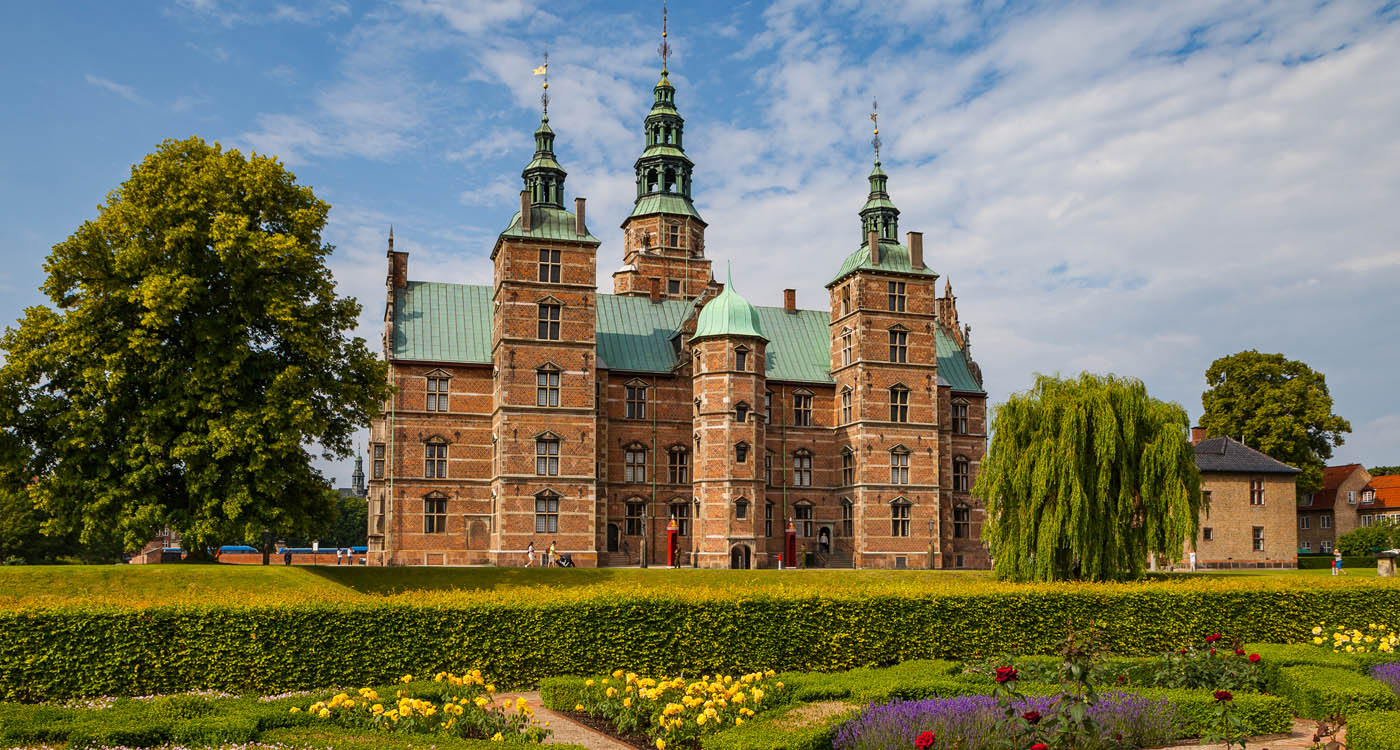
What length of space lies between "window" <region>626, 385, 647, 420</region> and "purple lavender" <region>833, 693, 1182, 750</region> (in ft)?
131

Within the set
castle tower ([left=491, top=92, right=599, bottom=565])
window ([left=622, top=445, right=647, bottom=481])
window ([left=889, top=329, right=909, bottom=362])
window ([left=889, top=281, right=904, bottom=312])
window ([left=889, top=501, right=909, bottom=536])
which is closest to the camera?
castle tower ([left=491, top=92, right=599, bottom=565])

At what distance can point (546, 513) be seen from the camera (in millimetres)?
47938

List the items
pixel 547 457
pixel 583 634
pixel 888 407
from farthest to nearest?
1. pixel 888 407
2. pixel 547 457
3. pixel 583 634

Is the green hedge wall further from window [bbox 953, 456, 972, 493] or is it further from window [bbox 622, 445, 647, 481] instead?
window [bbox 953, 456, 972, 493]

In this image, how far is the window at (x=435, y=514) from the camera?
49.1 metres

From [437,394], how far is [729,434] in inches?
540

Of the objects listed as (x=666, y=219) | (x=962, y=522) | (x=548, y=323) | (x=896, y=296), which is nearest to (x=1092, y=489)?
(x=548, y=323)

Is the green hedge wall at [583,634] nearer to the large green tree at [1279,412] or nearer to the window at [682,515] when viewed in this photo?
the window at [682,515]

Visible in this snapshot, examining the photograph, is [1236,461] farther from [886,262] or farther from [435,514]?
[435,514]

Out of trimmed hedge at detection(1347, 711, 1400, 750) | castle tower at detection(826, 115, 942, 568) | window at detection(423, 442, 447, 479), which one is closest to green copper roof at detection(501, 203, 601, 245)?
window at detection(423, 442, 447, 479)

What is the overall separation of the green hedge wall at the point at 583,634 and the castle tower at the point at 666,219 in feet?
148

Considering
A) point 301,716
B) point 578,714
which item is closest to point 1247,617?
point 578,714

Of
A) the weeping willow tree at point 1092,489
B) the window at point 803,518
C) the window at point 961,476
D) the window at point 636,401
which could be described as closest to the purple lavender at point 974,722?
the weeping willow tree at point 1092,489

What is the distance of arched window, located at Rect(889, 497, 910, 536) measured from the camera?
53.4 metres
